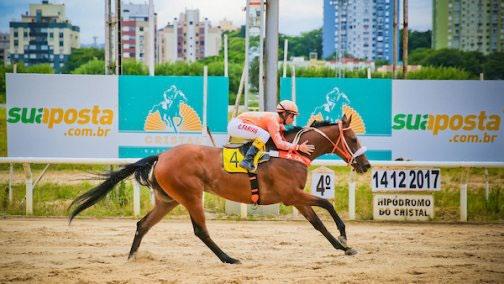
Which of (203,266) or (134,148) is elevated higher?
(134,148)

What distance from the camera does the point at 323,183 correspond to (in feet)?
39.5

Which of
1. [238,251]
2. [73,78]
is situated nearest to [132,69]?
[73,78]

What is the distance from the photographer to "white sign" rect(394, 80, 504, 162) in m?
14.6

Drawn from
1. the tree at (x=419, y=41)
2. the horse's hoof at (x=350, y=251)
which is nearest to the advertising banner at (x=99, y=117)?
the horse's hoof at (x=350, y=251)

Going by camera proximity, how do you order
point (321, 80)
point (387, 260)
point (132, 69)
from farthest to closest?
point (132, 69), point (321, 80), point (387, 260)

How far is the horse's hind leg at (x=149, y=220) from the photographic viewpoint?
8.45 meters

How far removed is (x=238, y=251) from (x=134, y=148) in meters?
5.32

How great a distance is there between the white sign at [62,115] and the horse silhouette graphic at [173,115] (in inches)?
29.1

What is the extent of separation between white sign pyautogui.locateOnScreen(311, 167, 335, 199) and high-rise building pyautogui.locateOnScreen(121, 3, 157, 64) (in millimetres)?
32301

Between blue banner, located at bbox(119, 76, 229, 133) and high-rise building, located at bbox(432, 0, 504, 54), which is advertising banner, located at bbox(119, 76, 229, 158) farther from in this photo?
high-rise building, located at bbox(432, 0, 504, 54)

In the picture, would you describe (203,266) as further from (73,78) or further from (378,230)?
(73,78)

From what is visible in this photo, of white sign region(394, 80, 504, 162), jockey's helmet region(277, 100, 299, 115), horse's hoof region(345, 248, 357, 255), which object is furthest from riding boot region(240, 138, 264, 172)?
white sign region(394, 80, 504, 162)

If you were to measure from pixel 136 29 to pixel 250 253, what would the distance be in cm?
4153

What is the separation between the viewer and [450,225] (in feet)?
38.7
